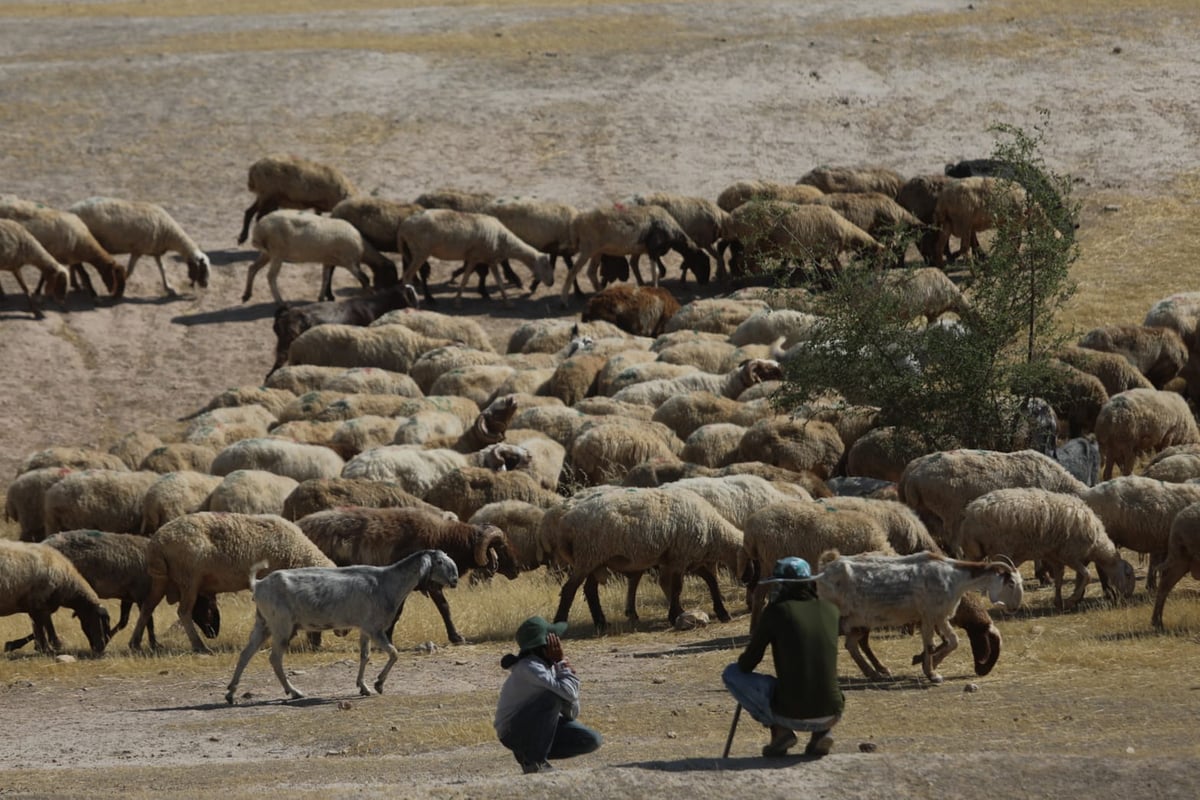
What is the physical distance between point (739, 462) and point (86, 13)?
147 ft

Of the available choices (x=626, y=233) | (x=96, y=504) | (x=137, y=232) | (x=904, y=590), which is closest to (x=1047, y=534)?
(x=904, y=590)

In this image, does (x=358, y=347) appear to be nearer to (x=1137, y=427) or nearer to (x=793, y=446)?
(x=793, y=446)

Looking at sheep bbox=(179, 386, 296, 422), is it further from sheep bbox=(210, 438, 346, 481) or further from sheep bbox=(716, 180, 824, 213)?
sheep bbox=(716, 180, 824, 213)

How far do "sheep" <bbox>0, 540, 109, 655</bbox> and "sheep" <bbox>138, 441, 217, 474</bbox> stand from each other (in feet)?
18.3

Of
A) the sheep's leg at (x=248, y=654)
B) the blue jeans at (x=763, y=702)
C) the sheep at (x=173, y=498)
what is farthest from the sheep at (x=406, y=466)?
the blue jeans at (x=763, y=702)

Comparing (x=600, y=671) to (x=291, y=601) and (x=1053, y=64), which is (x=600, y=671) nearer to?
(x=291, y=601)

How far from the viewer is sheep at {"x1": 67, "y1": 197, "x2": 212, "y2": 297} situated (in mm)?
33156

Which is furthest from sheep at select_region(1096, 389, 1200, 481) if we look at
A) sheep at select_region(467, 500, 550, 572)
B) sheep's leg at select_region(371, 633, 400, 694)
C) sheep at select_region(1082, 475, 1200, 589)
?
sheep's leg at select_region(371, 633, 400, 694)

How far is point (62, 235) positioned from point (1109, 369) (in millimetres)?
→ 18410

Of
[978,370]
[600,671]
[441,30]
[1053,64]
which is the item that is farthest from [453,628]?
[441,30]

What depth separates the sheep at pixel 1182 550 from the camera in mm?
14336

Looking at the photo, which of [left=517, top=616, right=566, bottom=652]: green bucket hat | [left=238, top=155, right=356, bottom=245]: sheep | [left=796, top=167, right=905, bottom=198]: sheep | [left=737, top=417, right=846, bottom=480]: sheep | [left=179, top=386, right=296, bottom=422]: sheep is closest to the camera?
[left=517, top=616, right=566, bottom=652]: green bucket hat

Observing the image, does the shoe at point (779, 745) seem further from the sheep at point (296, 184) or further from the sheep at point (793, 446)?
the sheep at point (296, 184)

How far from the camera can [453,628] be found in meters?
15.4
